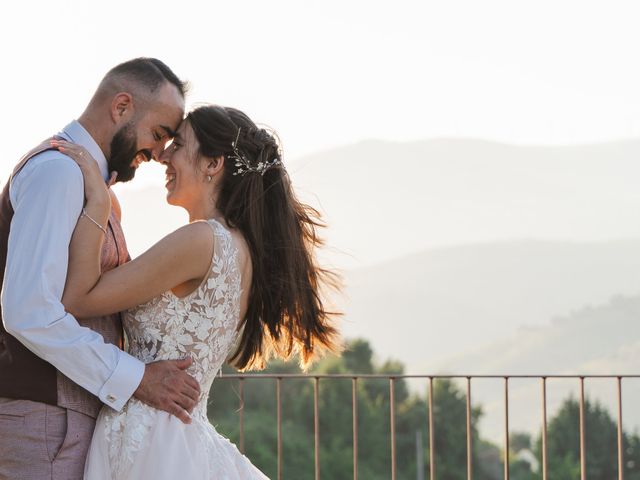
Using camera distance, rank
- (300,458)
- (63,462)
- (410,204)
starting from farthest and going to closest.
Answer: (410,204) → (300,458) → (63,462)

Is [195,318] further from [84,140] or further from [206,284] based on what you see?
[84,140]

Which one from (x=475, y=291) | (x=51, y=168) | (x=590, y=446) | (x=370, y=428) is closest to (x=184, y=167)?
(x=51, y=168)

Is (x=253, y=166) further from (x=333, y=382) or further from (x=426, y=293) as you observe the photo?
(x=426, y=293)

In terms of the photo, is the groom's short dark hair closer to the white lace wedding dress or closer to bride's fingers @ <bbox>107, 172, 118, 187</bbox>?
bride's fingers @ <bbox>107, 172, 118, 187</bbox>

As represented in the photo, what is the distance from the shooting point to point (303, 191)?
3.05m

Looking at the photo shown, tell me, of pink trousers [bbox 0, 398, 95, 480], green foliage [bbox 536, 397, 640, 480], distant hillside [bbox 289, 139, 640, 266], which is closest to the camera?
pink trousers [bbox 0, 398, 95, 480]

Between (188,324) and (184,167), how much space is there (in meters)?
0.38

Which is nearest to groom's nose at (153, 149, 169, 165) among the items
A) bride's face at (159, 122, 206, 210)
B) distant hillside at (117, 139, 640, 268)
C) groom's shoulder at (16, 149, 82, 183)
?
bride's face at (159, 122, 206, 210)

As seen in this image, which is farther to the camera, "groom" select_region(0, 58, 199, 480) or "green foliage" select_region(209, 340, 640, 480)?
"green foliage" select_region(209, 340, 640, 480)

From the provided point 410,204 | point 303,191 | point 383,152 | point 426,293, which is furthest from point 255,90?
point 303,191

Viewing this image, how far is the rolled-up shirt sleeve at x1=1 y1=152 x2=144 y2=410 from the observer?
2.31 metres

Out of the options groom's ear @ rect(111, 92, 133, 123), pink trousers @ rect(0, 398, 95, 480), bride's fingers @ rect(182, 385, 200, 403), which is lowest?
pink trousers @ rect(0, 398, 95, 480)

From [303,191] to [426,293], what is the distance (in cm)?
A: 11513

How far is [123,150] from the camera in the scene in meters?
2.57
